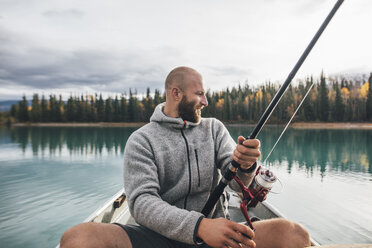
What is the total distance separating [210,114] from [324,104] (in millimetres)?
31803

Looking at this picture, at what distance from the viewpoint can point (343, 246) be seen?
63.0 inches

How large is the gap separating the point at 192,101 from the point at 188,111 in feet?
0.35

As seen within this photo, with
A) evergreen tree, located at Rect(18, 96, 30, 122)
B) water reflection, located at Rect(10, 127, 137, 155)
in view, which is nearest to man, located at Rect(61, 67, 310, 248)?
water reflection, located at Rect(10, 127, 137, 155)

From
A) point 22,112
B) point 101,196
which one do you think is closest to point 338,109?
point 101,196

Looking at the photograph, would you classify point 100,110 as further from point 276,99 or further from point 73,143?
point 276,99

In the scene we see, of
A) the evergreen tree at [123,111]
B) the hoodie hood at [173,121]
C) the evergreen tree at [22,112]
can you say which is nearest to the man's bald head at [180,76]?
the hoodie hood at [173,121]

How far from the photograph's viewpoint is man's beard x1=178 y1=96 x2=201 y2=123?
8.04ft

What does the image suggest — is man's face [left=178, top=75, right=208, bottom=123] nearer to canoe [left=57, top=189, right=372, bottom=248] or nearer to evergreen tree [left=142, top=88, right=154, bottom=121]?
canoe [left=57, top=189, right=372, bottom=248]

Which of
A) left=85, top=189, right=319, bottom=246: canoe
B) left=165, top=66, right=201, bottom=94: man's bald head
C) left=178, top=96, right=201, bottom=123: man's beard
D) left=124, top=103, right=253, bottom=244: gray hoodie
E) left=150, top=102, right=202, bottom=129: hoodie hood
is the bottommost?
left=85, top=189, right=319, bottom=246: canoe

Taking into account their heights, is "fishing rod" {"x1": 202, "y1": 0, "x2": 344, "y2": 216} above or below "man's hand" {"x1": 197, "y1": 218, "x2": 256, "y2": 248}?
above

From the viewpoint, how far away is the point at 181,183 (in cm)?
229

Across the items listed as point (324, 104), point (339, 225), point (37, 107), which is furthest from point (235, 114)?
point (339, 225)

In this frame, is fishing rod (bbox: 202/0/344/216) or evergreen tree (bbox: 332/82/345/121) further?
evergreen tree (bbox: 332/82/345/121)

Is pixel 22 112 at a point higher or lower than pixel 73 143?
higher
